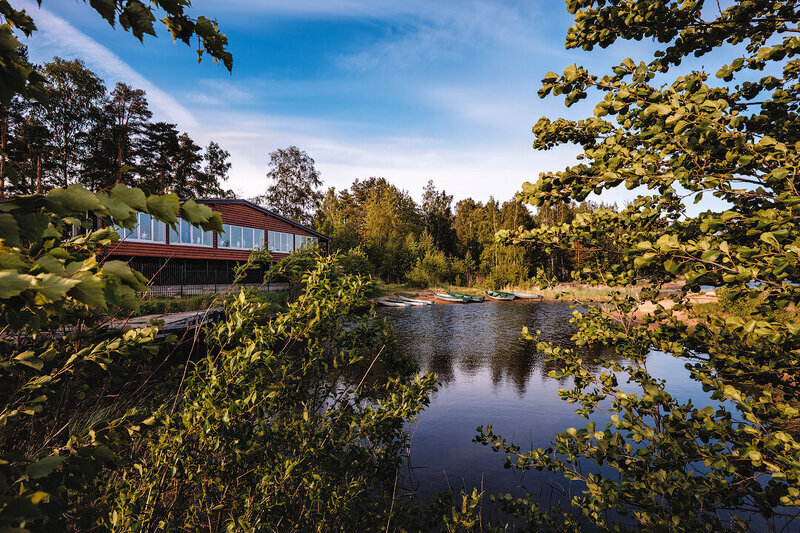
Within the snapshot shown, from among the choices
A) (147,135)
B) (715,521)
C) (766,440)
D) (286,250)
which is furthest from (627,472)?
(147,135)

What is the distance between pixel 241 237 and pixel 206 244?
2704mm

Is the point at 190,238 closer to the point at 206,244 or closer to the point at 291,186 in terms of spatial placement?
the point at 206,244

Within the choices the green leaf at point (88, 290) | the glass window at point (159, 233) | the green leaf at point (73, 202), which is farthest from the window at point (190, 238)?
the green leaf at point (88, 290)

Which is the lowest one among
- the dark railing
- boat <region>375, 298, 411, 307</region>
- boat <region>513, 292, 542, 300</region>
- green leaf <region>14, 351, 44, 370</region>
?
boat <region>375, 298, 411, 307</region>

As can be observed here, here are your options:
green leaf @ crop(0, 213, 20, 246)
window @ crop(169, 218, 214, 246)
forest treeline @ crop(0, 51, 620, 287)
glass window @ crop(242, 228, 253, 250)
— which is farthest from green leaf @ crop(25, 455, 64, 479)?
glass window @ crop(242, 228, 253, 250)

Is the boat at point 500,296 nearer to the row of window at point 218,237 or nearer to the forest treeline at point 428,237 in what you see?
the forest treeline at point 428,237

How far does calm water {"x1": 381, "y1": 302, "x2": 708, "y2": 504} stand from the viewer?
6887mm

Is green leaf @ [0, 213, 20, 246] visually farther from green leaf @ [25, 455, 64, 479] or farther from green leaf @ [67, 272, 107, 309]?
green leaf @ [25, 455, 64, 479]

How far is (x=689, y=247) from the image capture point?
186cm

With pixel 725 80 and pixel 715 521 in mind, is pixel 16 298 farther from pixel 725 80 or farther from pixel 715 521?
pixel 725 80

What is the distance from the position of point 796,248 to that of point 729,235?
0.67 m

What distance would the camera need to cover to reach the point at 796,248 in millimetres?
1549

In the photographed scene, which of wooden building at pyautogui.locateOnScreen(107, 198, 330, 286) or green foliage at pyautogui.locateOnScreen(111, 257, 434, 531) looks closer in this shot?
green foliage at pyautogui.locateOnScreen(111, 257, 434, 531)

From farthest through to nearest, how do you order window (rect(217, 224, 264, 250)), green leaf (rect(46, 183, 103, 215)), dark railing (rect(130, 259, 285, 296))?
window (rect(217, 224, 264, 250)) → dark railing (rect(130, 259, 285, 296)) → green leaf (rect(46, 183, 103, 215))
